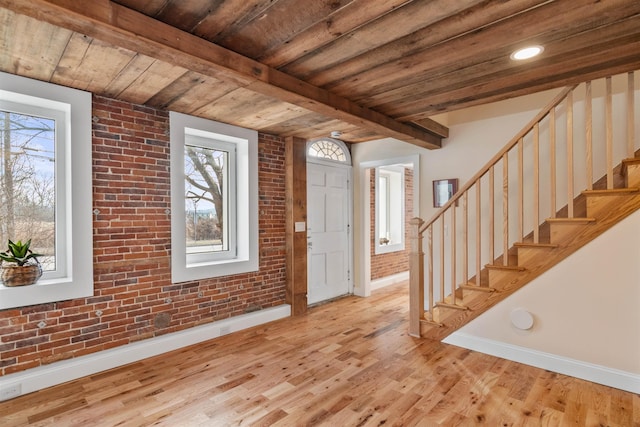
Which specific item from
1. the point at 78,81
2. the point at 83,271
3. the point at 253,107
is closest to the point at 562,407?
the point at 253,107

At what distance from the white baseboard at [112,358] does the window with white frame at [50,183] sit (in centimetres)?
52

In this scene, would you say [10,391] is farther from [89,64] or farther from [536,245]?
[536,245]

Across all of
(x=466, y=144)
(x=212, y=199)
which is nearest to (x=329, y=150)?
(x=466, y=144)

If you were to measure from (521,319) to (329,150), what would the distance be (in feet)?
10.6

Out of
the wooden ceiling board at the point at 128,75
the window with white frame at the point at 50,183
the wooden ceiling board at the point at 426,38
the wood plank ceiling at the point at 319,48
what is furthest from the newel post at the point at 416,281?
the window with white frame at the point at 50,183

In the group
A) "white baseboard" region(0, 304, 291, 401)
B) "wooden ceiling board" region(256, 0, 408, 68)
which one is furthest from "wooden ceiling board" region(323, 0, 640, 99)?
"white baseboard" region(0, 304, 291, 401)

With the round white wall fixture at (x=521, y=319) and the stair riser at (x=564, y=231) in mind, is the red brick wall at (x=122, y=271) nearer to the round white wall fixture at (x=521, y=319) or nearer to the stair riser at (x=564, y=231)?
the round white wall fixture at (x=521, y=319)

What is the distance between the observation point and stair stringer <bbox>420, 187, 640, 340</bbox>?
2398mm

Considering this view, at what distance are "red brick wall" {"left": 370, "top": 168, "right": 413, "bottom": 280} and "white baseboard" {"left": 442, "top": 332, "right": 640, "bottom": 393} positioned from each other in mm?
2460

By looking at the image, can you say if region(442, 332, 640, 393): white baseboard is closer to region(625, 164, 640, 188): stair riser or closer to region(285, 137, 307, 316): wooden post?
region(625, 164, 640, 188): stair riser

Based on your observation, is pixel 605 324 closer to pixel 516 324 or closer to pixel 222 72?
pixel 516 324

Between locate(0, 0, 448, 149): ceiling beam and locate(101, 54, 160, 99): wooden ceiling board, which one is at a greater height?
locate(101, 54, 160, 99): wooden ceiling board

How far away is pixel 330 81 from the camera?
7.94 ft

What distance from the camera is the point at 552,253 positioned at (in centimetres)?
265
